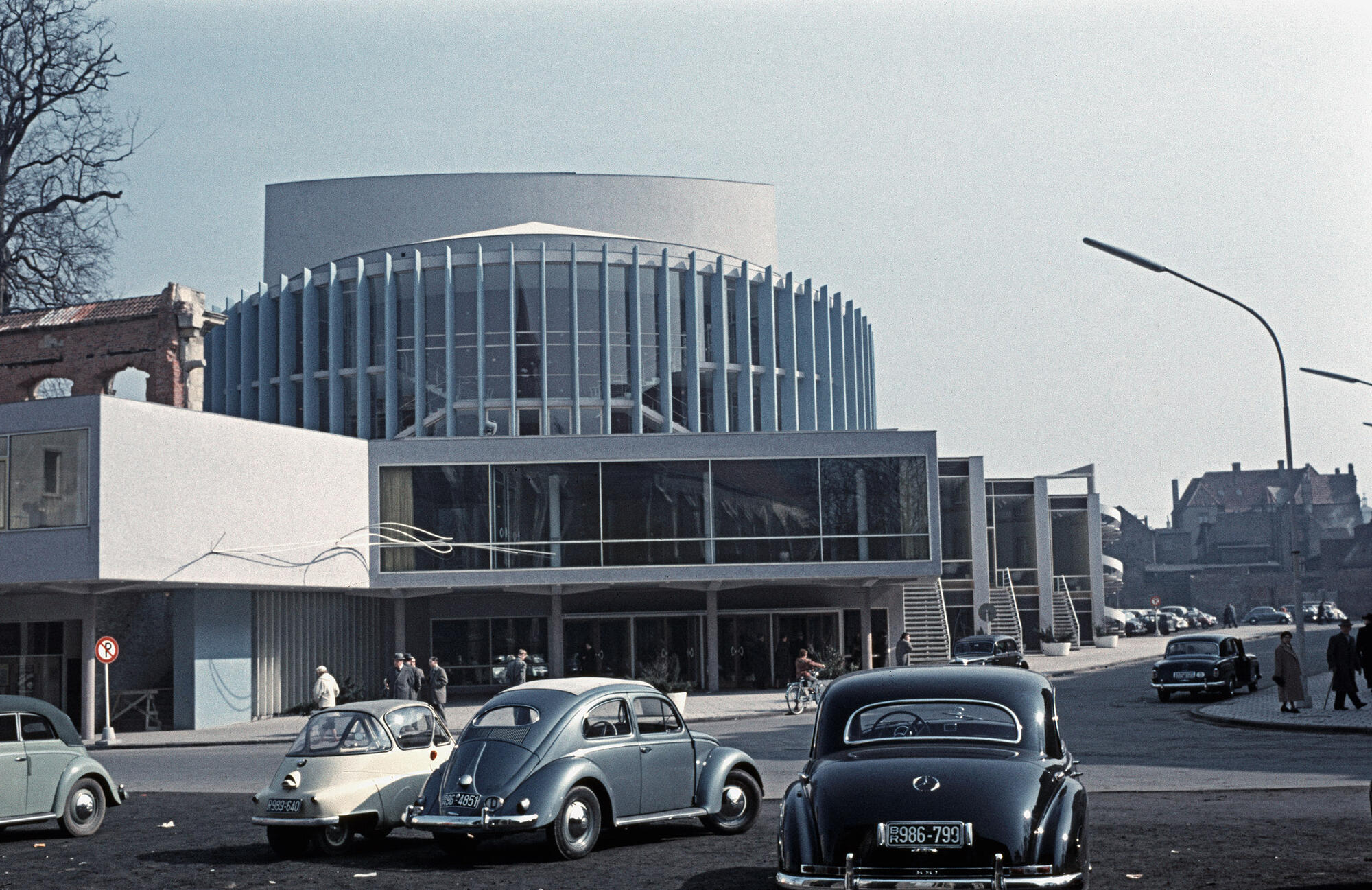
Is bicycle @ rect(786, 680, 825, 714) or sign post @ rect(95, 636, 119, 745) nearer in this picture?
sign post @ rect(95, 636, 119, 745)

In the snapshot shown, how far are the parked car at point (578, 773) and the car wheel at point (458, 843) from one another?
0.04ft

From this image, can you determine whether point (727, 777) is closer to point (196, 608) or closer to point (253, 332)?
point (196, 608)

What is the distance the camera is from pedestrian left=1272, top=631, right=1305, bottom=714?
2694 cm

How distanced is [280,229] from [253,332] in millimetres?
12565

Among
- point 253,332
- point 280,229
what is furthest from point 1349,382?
point 280,229

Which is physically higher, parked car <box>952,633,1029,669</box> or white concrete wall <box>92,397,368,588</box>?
white concrete wall <box>92,397,368,588</box>

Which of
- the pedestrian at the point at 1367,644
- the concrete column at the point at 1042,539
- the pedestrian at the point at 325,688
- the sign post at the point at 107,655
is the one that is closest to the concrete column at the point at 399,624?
the sign post at the point at 107,655

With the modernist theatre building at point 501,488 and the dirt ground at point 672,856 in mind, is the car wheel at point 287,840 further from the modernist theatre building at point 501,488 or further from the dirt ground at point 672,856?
the modernist theatre building at point 501,488

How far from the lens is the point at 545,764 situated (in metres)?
12.4

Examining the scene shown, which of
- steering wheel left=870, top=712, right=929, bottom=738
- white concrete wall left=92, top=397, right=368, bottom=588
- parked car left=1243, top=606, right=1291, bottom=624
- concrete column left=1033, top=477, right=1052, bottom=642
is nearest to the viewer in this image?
steering wheel left=870, top=712, right=929, bottom=738

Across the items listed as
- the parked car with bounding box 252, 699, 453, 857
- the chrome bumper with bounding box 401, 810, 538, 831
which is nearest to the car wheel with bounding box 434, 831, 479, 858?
the chrome bumper with bounding box 401, 810, 538, 831

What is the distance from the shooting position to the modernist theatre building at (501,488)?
3434cm

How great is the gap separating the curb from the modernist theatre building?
14.3 metres

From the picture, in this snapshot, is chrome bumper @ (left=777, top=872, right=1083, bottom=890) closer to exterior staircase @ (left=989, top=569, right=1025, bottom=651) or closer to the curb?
the curb
